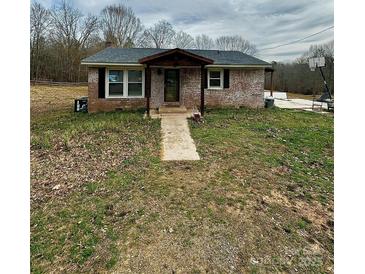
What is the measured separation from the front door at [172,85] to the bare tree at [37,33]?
86.4 feet

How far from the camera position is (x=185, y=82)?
13.1m

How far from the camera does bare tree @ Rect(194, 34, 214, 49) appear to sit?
43.4 m

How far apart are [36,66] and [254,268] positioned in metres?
36.6

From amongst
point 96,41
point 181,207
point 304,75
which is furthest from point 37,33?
point 181,207

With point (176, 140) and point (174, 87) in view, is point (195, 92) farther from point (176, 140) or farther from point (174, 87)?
point (176, 140)

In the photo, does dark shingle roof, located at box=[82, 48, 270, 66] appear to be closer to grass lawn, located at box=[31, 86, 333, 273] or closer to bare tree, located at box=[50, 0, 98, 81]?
grass lawn, located at box=[31, 86, 333, 273]

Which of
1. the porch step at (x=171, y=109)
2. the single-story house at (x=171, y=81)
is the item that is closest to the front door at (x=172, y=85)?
the single-story house at (x=171, y=81)

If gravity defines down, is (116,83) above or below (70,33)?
below

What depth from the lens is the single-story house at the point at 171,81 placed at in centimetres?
1202

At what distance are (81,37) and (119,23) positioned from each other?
8.46 metres

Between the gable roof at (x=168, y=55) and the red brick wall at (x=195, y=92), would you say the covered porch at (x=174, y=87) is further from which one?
the gable roof at (x=168, y=55)

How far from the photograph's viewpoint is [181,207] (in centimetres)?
400

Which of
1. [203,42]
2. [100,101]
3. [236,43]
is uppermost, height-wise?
[236,43]
